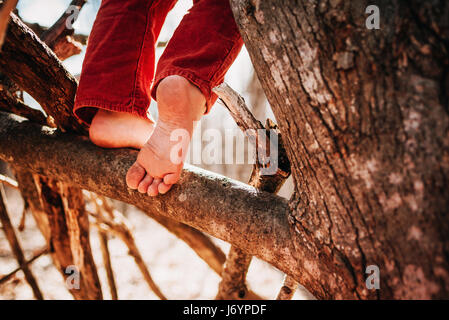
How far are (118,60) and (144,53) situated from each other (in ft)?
0.28

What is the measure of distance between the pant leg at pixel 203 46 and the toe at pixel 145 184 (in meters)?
0.26

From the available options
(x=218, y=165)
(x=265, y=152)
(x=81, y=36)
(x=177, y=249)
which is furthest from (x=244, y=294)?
(x=218, y=165)

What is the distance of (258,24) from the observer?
0.52 meters

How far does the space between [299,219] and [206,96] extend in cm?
42

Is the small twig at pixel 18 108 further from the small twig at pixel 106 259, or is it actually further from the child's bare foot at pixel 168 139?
the small twig at pixel 106 259

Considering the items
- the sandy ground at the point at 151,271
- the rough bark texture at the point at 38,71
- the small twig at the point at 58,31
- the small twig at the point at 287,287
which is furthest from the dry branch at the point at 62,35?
the sandy ground at the point at 151,271

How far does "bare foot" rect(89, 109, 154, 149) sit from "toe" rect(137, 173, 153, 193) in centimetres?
18

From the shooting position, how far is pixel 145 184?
29.7 inches

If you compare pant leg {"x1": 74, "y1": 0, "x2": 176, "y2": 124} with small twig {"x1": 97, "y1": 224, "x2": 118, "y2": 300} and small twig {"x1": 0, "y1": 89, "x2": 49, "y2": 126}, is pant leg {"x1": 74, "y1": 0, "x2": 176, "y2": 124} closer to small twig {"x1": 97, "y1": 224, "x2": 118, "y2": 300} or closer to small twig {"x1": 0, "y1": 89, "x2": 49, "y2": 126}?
small twig {"x1": 0, "y1": 89, "x2": 49, "y2": 126}

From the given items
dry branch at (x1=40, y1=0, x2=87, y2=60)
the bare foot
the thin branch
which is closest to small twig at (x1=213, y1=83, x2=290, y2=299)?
the bare foot

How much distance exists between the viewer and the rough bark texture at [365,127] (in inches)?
15.8

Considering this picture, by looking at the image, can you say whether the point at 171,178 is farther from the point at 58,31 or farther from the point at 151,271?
the point at 151,271

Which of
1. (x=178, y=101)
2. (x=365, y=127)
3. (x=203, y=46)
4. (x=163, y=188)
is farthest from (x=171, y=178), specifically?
(x=365, y=127)
